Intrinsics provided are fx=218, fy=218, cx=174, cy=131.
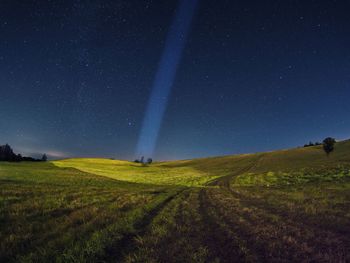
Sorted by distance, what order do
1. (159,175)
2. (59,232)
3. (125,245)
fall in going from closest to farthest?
(125,245), (59,232), (159,175)

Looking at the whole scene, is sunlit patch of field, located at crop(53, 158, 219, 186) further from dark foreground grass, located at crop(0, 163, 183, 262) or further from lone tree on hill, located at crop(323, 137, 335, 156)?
lone tree on hill, located at crop(323, 137, 335, 156)

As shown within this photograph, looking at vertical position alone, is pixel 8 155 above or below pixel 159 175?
above

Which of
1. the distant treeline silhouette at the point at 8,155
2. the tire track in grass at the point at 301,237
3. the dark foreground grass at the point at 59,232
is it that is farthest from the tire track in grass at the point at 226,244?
the distant treeline silhouette at the point at 8,155

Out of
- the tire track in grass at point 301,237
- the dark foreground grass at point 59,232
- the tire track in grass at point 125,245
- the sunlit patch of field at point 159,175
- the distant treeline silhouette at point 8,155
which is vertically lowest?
the sunlit patch of field at point 159,175

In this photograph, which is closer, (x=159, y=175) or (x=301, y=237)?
(x=301, y=237)

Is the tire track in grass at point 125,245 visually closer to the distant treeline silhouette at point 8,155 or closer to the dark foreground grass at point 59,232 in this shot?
the dark foreground grass at point 59,232

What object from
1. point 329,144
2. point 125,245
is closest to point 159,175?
point 125,245

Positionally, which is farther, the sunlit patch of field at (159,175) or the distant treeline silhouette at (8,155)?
the distant treeline silhouette at (8,155)

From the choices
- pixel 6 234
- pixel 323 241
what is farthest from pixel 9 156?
pixel 323 241

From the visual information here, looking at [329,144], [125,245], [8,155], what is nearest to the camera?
[125,245]

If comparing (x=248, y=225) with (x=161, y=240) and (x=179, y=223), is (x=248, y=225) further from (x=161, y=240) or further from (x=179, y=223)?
(x=161, y=240)

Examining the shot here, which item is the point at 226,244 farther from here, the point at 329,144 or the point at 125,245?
the point at 329,144

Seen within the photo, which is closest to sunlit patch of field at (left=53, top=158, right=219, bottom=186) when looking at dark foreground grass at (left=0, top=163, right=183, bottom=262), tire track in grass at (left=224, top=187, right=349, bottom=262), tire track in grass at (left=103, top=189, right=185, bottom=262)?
tire track in grass at (left=224, top=187, right=349, bottom=262)

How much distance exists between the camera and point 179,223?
10406mm
